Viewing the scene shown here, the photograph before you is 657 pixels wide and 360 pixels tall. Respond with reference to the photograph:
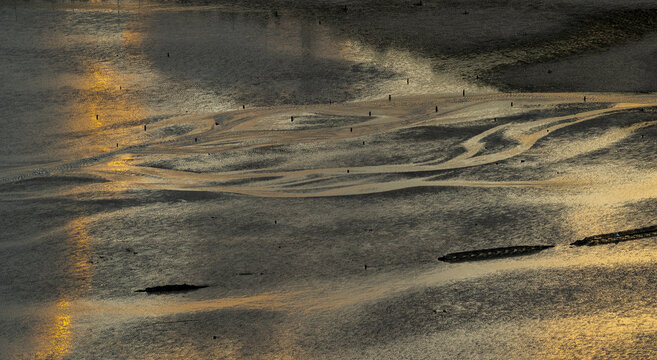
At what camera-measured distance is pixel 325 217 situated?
13.3 feet

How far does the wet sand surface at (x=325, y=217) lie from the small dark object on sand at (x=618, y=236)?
0.02 metres

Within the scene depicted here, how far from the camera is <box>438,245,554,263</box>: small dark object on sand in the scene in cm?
366

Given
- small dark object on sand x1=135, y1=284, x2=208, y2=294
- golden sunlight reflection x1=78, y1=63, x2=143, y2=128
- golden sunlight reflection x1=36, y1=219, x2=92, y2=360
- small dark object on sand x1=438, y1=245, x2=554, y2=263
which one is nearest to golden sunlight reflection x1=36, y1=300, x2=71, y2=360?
golden sunlight reflection x1=36, y1=219, x2=92, y2=360

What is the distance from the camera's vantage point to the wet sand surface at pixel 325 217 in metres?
3.16

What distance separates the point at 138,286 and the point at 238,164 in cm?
130

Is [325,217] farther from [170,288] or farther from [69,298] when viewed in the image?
[69,298]

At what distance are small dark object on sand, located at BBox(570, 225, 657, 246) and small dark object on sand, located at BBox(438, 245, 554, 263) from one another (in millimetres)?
180

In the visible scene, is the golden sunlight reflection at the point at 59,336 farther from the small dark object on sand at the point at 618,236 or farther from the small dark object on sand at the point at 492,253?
the small dark object on sand at the point at 618,236

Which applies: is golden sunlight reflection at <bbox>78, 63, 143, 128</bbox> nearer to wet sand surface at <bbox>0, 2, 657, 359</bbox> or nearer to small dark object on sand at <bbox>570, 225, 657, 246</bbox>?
wet sand surface at <bbox>0, 2, 657, 359</bbox>

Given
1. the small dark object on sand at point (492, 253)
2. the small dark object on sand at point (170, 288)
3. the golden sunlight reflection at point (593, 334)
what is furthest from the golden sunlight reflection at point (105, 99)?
the golden sunlight reflection at point (593, 334)

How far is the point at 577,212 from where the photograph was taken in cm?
400

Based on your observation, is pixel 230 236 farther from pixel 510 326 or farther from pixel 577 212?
pixel 577 212

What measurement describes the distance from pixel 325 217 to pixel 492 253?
2.71ft

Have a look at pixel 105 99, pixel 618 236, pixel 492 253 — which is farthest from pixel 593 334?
pixel 105 99
